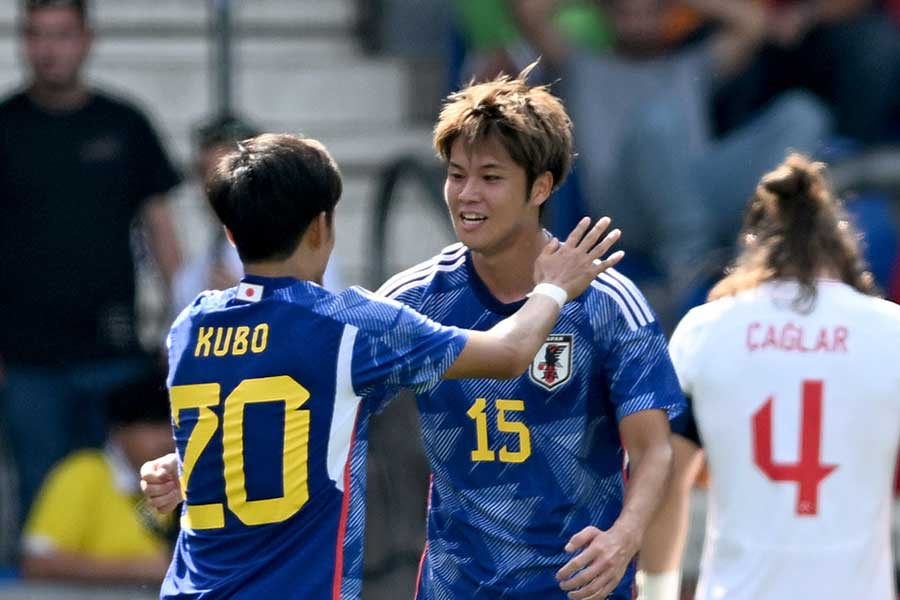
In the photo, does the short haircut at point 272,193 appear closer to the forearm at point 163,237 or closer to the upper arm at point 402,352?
the upper arm at point 402,352

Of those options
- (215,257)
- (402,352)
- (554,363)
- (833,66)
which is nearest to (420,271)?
(554,363)

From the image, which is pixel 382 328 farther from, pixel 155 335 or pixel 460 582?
pixel 155 335

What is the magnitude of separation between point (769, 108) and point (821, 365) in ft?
15.8

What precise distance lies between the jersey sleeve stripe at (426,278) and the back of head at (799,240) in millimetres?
882

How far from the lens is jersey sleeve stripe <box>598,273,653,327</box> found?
4719 millimetres

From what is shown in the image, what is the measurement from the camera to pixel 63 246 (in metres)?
8.74

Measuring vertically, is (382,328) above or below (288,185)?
below

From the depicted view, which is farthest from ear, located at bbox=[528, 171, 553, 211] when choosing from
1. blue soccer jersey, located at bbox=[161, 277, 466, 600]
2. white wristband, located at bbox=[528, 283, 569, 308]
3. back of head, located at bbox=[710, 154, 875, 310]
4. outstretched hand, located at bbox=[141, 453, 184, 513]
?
outstretched hand, located at bbox=[141, 453, 184, 513]

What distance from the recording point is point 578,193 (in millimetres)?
9672

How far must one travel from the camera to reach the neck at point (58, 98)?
8.83 meters

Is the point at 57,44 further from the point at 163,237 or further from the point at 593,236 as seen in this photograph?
the point at 593,236

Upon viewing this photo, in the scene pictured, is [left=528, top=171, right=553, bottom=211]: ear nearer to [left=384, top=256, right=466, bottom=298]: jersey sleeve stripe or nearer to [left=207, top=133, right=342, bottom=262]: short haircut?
[left=384, top=256, right=466, bottom=298]: jersey sleeve stripe

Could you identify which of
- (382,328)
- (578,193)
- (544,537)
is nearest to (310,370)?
(382,328)

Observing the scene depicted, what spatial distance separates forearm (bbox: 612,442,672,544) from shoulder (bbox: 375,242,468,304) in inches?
28.2
